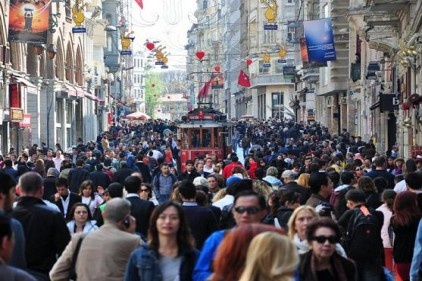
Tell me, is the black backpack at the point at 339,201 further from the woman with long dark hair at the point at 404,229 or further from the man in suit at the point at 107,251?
the man in suit at the point at 107,251

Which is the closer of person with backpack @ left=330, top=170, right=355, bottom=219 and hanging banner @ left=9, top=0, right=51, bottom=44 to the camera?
person with backpack @ left=330, top=170, right=355, bottom=219

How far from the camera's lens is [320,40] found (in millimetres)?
43656

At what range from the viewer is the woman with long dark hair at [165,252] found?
763 cm

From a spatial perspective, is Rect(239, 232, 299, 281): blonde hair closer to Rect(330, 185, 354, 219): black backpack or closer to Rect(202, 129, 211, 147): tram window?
Rect(330, 185, 354, 219): black backpack

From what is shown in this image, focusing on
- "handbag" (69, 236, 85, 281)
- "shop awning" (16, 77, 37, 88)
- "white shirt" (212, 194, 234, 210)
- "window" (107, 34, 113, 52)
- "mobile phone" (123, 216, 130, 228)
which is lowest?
"handbag" (69, 236, 85, 281)

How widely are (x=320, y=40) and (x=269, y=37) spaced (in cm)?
6159

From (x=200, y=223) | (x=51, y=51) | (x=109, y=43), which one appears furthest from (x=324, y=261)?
(x=109, y=43)

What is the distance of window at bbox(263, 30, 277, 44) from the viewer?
10425cm

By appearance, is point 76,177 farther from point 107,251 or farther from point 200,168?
point 107,251

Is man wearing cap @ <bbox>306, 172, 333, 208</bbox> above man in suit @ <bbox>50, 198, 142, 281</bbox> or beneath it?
above

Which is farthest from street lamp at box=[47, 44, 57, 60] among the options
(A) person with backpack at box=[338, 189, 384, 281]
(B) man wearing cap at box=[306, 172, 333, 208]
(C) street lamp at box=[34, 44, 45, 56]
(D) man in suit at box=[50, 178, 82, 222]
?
(A) person with backpack at box=[338, 189, 384, 281]

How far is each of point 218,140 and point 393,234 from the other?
85.5 ft

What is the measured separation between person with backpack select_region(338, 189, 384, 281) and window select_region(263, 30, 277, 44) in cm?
9295

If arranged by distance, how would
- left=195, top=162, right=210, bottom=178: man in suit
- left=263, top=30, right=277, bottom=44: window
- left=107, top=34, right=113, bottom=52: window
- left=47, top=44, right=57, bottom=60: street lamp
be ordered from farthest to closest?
left=263, top=30, right=277, bottom=44: window < left=107, top=34, right=113, bottom=52: window < left=47, top=44, right=57, bottom=60: street lamp < left=195, top=162, right=210, bottom=178: man in suit
